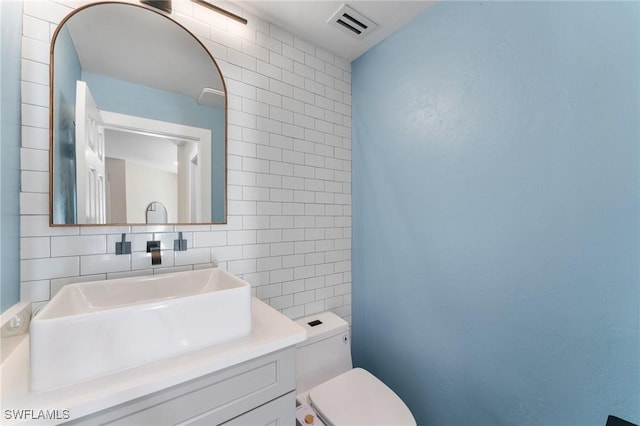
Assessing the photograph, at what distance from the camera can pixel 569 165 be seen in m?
0.92

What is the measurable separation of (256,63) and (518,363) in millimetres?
1904

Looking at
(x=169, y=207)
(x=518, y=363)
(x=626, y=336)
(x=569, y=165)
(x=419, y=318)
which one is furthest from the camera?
(x=419, y=318)

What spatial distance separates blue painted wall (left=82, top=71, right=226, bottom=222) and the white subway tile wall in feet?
0.19

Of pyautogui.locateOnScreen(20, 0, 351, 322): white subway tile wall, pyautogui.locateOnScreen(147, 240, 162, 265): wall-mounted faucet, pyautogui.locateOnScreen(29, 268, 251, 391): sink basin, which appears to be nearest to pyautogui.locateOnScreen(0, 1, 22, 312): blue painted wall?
pyautogui.locateOnScreen(20, 0, 351, 322): white subway tile wall

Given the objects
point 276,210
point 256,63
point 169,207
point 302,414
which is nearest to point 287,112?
Answer: point 256,63

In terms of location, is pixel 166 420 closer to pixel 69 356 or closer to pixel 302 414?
pixel 69 356

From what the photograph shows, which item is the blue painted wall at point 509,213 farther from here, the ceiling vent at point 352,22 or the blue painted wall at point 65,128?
the blue painted wall at point 65,128

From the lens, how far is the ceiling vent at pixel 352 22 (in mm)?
1368

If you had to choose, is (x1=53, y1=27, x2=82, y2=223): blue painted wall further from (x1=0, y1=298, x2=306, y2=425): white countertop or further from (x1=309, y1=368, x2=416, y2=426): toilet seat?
(x1=309, y1=368, x2=416, y2=426): toilet seat

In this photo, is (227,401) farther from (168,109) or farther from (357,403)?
(168,109)

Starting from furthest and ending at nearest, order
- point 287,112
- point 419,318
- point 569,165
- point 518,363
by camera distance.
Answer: point 287,112 < point 419,318 < point 518,363 < point 569,165

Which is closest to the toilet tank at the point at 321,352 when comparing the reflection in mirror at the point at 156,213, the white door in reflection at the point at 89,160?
the reflection in mirror at the point at 156,213

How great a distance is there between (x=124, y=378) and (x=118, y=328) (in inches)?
4.9

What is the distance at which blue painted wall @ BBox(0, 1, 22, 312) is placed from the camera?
0.78 m
